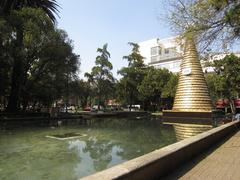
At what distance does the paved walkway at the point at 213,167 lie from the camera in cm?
698

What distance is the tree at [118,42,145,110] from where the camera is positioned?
6400cm

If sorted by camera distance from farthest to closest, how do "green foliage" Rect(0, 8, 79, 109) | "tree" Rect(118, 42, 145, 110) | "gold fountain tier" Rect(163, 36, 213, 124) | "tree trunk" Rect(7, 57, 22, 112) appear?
"tree" Rect(118, 42, 145, 110), "gold fountain tier" Rect(163, 36, 213, 124), "tree trunk" Rect(7, 57, 22, 112), "green foliage" Rect(0, 8, 79, 109)

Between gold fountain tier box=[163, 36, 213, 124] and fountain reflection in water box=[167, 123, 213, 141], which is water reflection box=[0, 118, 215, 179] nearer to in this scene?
fountain reflection in water box=[167, 123, 213, 141]

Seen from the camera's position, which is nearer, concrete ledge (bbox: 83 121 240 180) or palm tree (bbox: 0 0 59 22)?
concrete ledge (bbox: 83 121 240 180)

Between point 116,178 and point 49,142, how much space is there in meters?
11.4

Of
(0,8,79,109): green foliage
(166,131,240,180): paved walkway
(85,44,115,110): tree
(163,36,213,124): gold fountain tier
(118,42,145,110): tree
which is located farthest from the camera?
(118,42,145,110): tree

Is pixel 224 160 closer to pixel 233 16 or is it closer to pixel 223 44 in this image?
pixel 233 16

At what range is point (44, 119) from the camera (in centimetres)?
3161

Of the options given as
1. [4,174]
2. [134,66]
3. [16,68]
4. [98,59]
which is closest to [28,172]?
[4,174]

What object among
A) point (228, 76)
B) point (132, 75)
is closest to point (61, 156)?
point (228, 76)

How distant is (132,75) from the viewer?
64812 millimetres

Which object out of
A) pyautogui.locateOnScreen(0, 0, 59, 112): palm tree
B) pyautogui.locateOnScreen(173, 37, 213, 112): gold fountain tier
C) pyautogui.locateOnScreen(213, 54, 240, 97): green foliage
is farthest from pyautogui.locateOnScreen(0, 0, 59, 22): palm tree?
pyautogui.locateOnScreen(213, 54, 240, 97): green foliage

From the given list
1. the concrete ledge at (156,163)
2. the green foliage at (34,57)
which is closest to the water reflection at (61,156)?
the concrete ledge at (156,163)

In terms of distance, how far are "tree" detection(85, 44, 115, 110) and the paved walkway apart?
45923 mm
